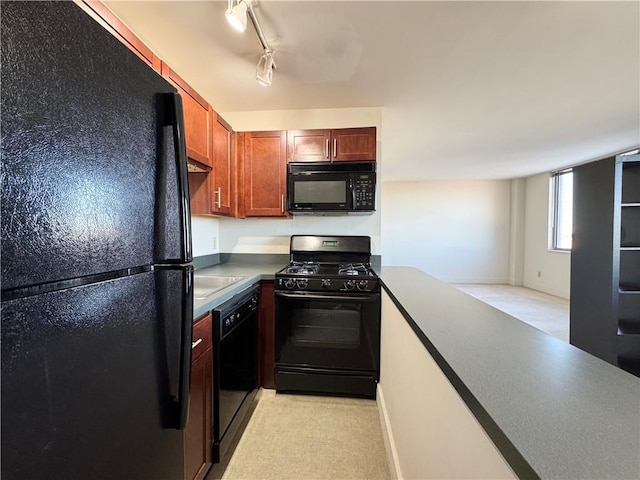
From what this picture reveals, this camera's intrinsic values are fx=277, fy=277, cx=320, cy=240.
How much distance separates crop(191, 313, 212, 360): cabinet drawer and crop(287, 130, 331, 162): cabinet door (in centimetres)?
155

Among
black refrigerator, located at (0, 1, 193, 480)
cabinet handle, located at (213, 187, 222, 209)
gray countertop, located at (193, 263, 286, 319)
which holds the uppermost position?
cabinet handle, located at (213, 187, 222, 209)

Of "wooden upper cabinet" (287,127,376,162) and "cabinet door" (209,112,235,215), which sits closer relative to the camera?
"cabinet door" (209,112,235,215)

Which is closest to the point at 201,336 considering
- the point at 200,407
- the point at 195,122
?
the point at 200,407

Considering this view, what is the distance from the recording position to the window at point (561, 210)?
5086 millimetres

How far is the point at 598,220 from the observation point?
90.2 inches

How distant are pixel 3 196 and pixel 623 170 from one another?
3.54 metres

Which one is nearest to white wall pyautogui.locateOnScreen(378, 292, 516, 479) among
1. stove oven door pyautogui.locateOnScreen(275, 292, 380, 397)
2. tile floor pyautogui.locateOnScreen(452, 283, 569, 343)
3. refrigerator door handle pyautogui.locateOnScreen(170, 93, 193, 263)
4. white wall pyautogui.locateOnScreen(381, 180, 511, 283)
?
stove oven door pyautogui.locateOnScreen(275, 292, 380, 397)

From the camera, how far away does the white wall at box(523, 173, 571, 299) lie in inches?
203

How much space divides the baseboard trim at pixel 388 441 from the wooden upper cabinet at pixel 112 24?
2091 mm

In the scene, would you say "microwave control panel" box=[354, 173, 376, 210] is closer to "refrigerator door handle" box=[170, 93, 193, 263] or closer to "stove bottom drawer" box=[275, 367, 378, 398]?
"stove bottom drawer" box=[275, 367, 378, 398]

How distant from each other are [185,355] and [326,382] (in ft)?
4.87

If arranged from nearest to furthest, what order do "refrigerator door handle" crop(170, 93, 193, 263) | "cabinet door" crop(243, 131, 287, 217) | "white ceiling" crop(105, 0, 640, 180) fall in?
"refrigerator door handle" crop(170, 93, 193, 263), "white ceiling" crop(105, 0, 640, 180), "cabinet door" crop(243, 131, 287, 217)

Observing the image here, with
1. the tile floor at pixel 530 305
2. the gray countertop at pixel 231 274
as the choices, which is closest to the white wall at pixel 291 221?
the gray countertop at pixel 231 274

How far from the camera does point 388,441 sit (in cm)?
153
